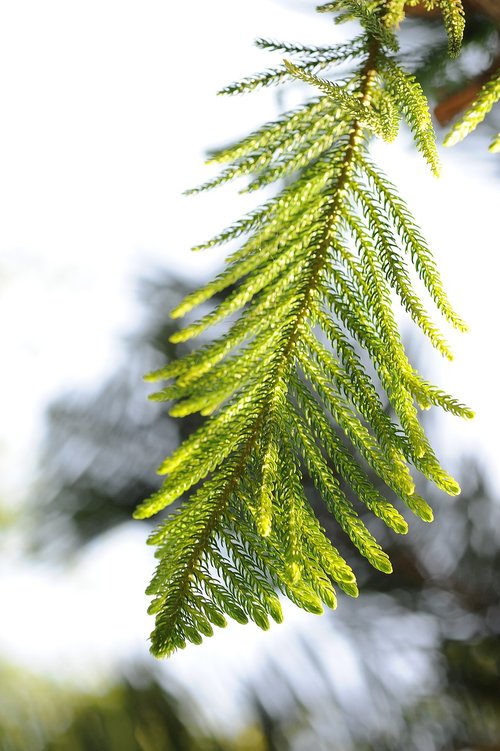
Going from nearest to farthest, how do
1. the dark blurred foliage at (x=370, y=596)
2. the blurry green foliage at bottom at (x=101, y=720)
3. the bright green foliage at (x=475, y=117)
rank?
the bright green foliage at (x=475, y=117) < the blurry green foliage at bottom at (x=101, y=720) < the dark blurred foliage at (x=370, y=596)

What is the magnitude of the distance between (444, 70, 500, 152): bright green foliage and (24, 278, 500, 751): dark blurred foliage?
55cm

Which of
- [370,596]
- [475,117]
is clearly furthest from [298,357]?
[370,596]

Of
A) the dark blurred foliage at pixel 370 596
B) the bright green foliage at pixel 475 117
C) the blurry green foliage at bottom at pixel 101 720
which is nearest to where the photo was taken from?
the bright green foliage at pixel 475 117

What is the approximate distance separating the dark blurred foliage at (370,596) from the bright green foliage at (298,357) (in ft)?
1.44

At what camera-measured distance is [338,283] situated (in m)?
0.32

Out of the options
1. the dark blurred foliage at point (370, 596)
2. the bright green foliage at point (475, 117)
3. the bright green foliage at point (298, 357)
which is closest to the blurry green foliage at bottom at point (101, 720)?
the dark blurred foliage at point (370, 596)

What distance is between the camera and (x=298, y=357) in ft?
1.03

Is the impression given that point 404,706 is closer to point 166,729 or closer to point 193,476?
point 166,729

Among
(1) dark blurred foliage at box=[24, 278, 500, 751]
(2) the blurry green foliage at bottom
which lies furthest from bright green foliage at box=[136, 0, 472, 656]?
(1) dark blurred foliage at box=[24, 278, 500, 751]

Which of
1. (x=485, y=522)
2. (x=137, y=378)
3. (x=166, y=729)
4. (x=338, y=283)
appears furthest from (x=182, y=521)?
(x=485, y=522)

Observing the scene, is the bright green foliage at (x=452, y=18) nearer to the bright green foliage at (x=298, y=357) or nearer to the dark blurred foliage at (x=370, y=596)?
the bright green foliage at (x=298, y=357)

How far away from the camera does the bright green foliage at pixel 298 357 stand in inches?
11.4

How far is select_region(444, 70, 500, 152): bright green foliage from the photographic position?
0.24 metres

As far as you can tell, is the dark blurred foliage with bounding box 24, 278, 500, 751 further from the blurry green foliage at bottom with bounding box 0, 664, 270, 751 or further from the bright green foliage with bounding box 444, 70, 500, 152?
the bright green foliage with bounding box 444, 70, 500, 152
